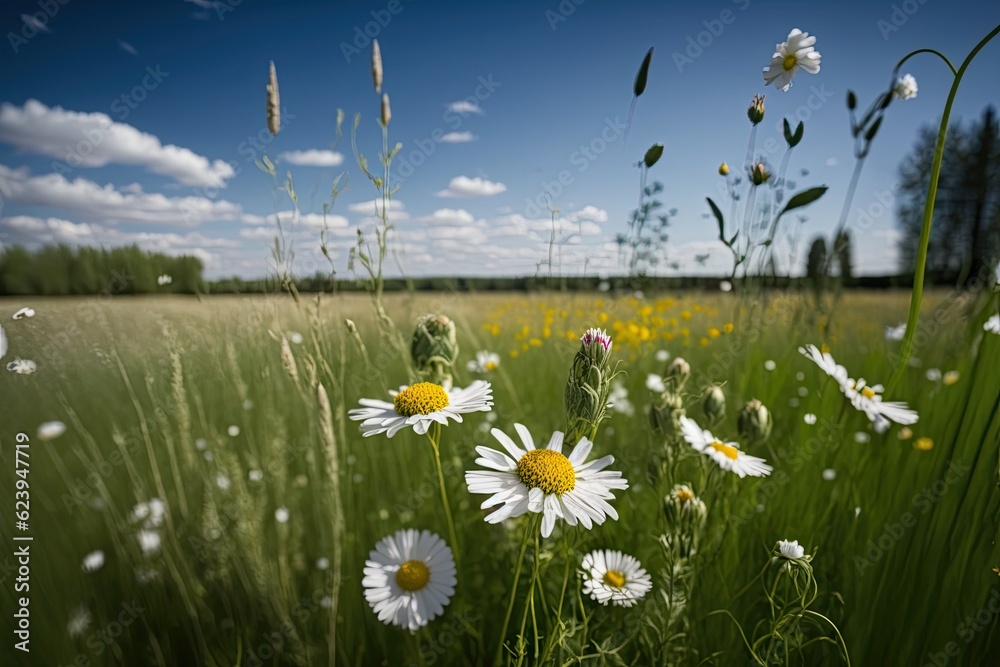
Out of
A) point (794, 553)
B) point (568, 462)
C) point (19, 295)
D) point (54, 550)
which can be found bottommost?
point (54, 550)

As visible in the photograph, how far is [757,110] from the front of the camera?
106 centimetres

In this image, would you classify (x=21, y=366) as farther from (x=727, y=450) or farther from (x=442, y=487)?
(x=727, y=450)

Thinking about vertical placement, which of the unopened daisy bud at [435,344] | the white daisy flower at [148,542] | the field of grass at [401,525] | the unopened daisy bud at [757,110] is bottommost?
the white daisy flower at [148,542]

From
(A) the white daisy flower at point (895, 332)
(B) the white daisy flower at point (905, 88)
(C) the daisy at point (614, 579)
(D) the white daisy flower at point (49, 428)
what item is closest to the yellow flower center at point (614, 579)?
(C) the daisy at point (614, 579)

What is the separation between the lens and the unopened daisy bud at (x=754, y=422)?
107 cm

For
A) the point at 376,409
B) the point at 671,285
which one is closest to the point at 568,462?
the point at 376,409

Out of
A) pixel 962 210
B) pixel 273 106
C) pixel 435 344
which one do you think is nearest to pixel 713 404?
pixel 435 344

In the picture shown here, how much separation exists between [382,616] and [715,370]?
2023 millimetres

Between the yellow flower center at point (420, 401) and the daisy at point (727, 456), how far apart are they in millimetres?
493

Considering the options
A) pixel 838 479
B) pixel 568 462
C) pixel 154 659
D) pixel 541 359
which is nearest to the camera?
pixel 568 462

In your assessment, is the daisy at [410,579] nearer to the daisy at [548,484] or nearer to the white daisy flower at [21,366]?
the daisy at [548,484]

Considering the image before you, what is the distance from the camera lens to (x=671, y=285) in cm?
331

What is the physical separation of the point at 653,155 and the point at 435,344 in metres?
0.60

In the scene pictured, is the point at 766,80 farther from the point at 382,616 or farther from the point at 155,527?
the point at 155,527
